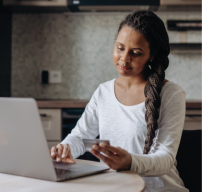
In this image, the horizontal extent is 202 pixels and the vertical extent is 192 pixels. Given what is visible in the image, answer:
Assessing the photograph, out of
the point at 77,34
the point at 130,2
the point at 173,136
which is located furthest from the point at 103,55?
the point at 173,136

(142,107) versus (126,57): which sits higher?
(126,57)

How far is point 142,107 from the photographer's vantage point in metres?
1.12

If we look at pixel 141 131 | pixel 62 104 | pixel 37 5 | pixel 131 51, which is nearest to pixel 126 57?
pixel 131 51

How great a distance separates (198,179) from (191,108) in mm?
1131

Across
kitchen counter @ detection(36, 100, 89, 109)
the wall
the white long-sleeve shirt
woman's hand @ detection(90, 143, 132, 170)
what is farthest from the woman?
the wall

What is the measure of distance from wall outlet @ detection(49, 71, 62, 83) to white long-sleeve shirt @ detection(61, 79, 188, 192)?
160 cm

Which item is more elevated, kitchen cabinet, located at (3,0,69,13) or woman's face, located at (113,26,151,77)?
kitchen cabinet, located at (3,0,69,13)

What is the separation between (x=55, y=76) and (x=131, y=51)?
187cm

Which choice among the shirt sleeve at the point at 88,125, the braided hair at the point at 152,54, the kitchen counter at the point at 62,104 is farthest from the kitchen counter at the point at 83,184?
the kitchen counter at the point at 62,104

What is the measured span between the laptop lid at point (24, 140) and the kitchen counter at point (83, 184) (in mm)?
27

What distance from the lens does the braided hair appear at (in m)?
1.02

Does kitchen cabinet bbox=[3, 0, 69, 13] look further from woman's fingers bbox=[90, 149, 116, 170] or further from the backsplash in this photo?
woman's fingers bbox=[90, 149, 116, 170]

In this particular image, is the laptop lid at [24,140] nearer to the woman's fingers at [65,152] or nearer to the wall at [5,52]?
the woman's fingers at [65,152]

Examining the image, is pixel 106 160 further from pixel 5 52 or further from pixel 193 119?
pixel 5 52
